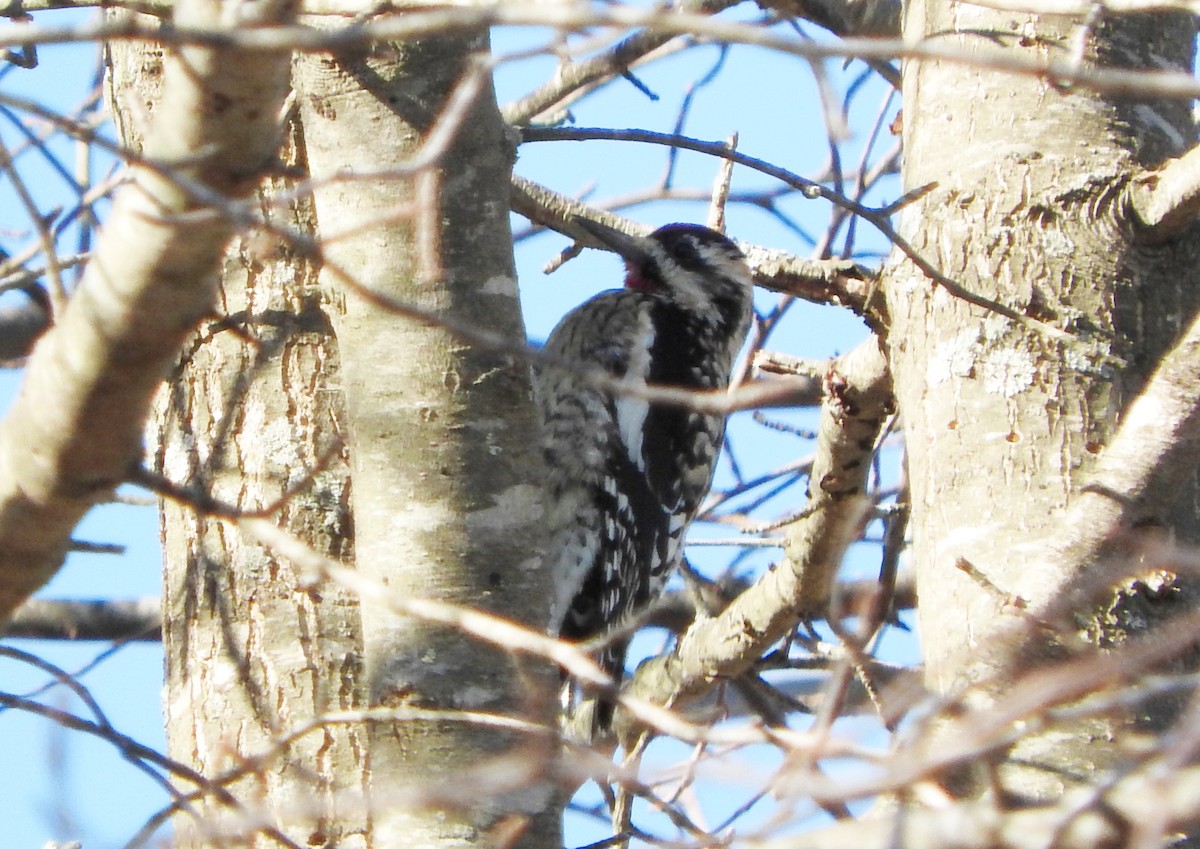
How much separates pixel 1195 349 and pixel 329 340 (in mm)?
1515

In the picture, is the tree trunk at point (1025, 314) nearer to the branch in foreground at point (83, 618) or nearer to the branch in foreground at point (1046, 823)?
the branch in foreground at point (1046, 823)

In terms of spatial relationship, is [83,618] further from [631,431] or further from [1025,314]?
[1025,314]

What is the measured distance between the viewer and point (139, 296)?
1.54 metres

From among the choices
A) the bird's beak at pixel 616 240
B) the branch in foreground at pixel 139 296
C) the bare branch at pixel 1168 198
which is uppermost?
the bird's beak at pixel 616 240

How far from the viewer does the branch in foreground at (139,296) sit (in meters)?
1.47

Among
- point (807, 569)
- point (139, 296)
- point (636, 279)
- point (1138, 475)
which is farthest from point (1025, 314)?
point (636, 279)

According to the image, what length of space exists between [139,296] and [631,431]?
3394 millimetres

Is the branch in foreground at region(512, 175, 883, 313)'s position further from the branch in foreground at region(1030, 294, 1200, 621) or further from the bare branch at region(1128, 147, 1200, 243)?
the branch in foreground at region(1030, 294, 1200, 621)

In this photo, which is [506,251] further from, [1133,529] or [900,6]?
[900,6]

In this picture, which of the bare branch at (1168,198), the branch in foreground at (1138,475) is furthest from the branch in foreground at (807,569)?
the bare branch at (1168,198)

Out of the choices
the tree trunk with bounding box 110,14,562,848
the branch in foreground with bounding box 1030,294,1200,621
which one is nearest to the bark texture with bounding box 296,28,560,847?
the tree trunk with bounding box 110,14,562,848

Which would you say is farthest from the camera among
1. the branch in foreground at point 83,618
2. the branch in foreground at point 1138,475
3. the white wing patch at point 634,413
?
the white wing patch at point 634,413

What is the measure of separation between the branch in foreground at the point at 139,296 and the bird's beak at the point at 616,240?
2682 mm

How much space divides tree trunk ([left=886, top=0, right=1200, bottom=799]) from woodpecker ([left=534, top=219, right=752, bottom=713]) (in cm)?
153
